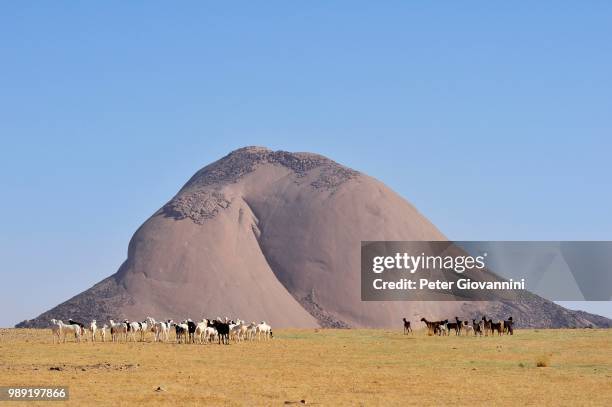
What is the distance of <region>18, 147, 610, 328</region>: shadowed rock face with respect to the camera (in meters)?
138

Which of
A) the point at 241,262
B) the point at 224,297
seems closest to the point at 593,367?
the point at 224,297

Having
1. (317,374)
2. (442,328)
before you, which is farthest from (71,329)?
(317,374)

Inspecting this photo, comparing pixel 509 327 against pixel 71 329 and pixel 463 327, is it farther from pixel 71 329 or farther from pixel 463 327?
pixel 71 329

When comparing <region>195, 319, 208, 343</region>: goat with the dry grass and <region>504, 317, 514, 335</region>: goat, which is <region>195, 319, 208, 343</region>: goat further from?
<region>504, 317, 514, 335</region>: goat

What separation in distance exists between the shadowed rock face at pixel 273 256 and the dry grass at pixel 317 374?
272 ft

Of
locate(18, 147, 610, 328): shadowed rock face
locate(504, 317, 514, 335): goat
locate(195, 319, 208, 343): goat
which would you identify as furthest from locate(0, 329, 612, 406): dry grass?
locate(18, 147, 610, 328): shadowed rock face

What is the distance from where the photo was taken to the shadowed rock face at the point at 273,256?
453ft

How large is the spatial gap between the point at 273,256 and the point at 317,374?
121198 mm

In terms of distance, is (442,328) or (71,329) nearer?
(71,329)

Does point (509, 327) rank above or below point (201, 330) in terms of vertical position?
above

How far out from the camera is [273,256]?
156m

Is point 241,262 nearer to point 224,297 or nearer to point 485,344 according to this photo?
→ point 224,297

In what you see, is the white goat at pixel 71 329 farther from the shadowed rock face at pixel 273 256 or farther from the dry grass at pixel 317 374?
the shadowed rock face at pixel 273 256

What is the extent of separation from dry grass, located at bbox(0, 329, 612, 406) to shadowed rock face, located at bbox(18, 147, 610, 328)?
82.8 m
